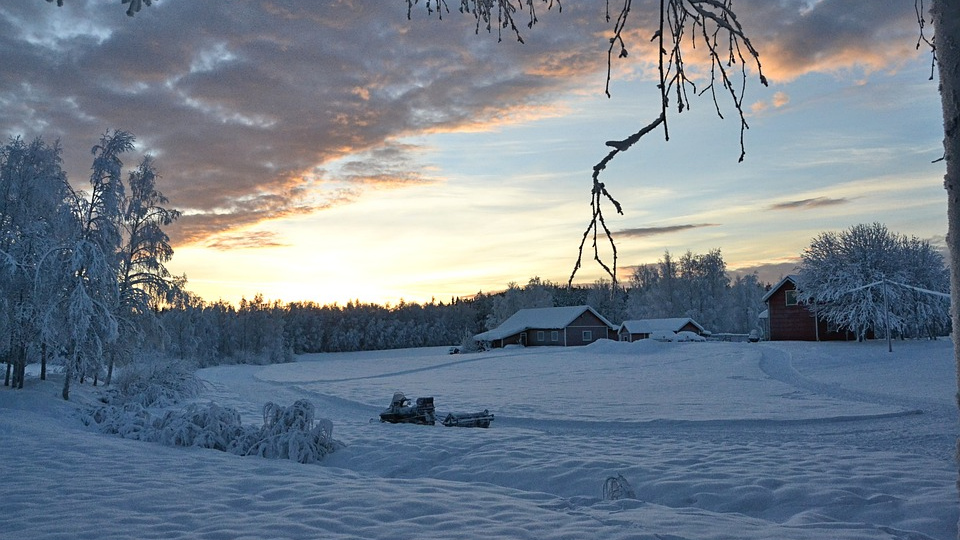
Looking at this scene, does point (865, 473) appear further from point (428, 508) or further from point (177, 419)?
point (177, 419)

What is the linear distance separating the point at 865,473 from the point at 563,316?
195ft

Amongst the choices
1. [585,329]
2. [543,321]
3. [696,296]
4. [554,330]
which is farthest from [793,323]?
[696,296]

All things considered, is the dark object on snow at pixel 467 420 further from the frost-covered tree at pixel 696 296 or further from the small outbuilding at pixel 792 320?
the frost-covered tree at pixel 696 296

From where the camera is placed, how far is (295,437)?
12.3m

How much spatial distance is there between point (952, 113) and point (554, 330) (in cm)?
6585

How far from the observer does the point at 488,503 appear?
26.0ft

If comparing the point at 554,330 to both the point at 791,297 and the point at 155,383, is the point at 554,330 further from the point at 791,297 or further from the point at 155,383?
the point at 155,383

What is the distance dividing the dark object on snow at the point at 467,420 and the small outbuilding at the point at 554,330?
1998 inches

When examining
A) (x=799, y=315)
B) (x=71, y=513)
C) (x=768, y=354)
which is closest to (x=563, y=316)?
(x=799, y=315)

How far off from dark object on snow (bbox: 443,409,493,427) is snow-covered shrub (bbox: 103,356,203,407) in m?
11.7

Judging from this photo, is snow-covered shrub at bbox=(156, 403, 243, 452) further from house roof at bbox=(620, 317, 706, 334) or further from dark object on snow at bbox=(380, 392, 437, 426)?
house roof at bbox=(620, 317, 706, 334)

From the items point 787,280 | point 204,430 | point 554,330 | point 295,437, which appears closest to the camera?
point 295,437

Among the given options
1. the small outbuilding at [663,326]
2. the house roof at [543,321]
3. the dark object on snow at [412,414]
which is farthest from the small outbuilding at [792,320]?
the dark object on snow at [412,414]

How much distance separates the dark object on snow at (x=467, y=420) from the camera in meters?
16.4
